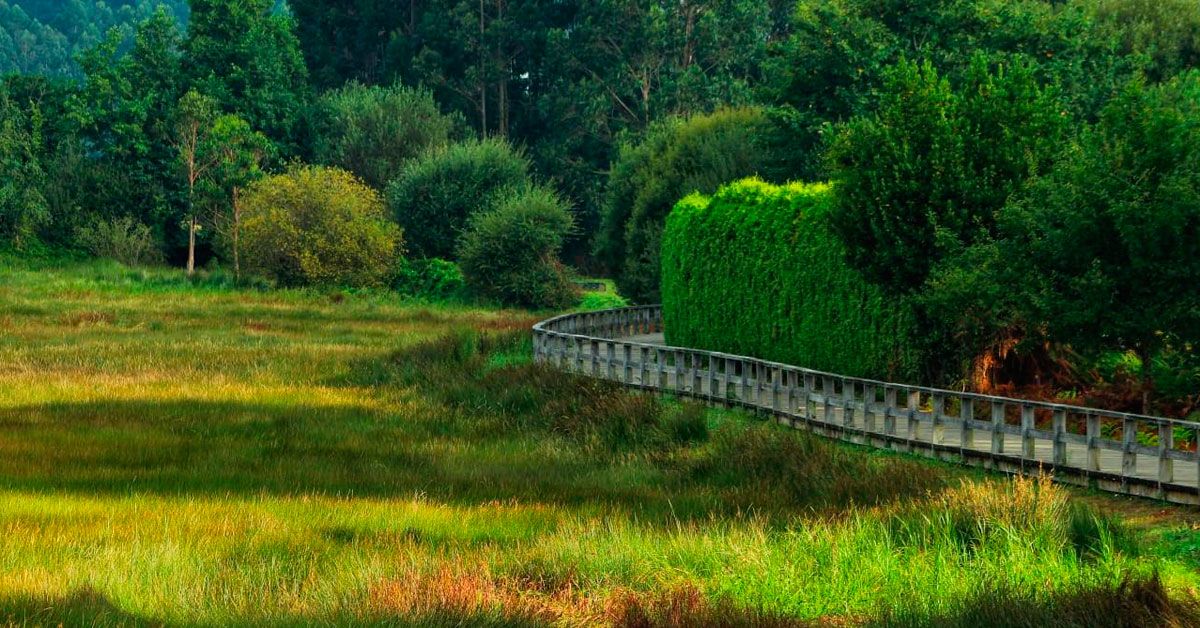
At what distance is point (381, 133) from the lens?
8544cm

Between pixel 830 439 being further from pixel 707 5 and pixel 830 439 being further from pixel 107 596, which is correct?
pixel 707 5

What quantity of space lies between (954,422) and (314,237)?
164ft

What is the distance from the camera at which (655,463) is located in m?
21.9

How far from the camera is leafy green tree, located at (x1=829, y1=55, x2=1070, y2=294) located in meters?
27.2

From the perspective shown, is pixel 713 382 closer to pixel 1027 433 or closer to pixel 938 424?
pixel 938 424

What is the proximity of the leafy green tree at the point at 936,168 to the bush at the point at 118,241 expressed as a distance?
5912 centimetres

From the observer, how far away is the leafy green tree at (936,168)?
27.2 meters

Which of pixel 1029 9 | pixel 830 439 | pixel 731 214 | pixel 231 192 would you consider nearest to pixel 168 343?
pixel 731 214

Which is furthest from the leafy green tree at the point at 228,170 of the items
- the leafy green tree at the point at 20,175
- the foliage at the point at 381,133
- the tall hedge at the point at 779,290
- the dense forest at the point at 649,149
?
the tall hedge at the point at 779,290

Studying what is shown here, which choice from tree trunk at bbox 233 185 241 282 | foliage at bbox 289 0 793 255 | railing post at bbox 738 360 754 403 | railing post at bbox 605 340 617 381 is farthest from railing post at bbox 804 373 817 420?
foliage at bbox 289 0 793 255

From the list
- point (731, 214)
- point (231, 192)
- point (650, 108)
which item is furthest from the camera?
point (650, 108)

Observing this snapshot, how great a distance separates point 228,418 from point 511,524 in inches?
445

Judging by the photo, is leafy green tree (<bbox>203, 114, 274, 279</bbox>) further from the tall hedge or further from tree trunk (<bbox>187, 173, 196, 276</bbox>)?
the tall hedge

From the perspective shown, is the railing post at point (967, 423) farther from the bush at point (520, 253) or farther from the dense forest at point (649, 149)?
the bush at point (520, 253)
